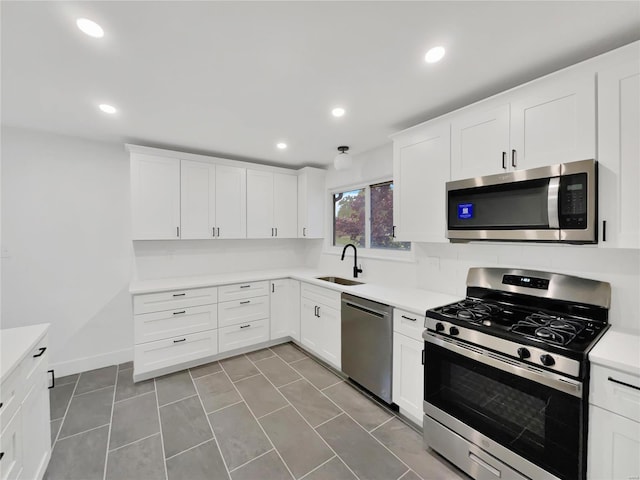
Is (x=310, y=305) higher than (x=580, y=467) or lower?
higher

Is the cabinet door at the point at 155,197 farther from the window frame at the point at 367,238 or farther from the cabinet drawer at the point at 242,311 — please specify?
the window frame at the point at 367,238

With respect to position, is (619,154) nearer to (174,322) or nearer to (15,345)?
(15,345)

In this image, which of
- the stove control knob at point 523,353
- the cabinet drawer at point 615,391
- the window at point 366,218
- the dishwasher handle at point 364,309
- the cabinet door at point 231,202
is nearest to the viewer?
the cabinet drawer at point 615,391

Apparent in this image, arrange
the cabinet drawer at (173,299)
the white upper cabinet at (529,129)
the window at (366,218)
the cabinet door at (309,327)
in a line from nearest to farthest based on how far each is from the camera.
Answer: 1. the white upper cabinet at (529,129)
2. the cabinet drawer at (173,299)
3. the cabinet door at (309,327)
4. the window at (366,218)

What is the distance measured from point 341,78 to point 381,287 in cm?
190

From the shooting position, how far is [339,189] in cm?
395

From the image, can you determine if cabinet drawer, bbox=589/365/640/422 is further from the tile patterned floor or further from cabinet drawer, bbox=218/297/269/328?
cabinet drawer, bbox=218/297/269/328

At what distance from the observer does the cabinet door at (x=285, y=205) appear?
12.9 feet

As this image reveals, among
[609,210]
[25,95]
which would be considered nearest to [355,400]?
[609,210]

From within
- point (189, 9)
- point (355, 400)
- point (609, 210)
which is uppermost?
point (189, 9)

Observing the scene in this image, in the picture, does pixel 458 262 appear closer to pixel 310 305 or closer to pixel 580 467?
pixel 580 467

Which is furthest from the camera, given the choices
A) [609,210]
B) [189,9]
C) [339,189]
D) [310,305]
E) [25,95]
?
[339,189]

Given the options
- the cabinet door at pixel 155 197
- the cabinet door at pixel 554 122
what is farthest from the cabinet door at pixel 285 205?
the cabinet door at pixel 554 122

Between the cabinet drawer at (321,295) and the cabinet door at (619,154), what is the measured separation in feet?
6.62
